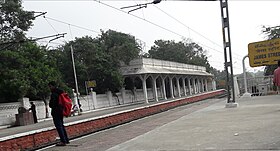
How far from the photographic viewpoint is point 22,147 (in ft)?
28.8

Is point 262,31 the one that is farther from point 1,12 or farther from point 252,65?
point 1,12

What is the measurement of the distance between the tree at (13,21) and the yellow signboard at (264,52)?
20.9m

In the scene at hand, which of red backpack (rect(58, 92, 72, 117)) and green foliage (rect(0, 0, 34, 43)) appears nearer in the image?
red backpack (rect(58, 92, 72, 117))

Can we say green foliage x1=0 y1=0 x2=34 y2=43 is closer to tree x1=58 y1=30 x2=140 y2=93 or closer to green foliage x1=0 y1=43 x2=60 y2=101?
green foliage x1=0 y1=43 x2=60 y2=101

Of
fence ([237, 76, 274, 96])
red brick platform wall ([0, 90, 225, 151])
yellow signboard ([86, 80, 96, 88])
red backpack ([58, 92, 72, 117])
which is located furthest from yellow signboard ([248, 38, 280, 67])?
yellow signboard ([86, 80, 96, 88])

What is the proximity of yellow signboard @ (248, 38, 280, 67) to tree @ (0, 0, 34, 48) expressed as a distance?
20907 millimetres

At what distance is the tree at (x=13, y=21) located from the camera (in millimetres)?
32031

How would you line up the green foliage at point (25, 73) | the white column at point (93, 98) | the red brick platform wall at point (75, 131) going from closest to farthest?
the red brick platform wall at point (75, 131) < the green foliage at point (25, 73) < the white column at point (93, 98)

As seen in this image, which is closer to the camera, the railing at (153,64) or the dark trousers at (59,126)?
the dark trousers at (59,126)

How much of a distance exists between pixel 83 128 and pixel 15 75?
55.6 ft

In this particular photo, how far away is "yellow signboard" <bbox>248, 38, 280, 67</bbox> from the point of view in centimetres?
1991

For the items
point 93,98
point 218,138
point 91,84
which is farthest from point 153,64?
point 218,138

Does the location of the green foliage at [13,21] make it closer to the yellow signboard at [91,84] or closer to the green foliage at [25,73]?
the green foliage at [25,73]

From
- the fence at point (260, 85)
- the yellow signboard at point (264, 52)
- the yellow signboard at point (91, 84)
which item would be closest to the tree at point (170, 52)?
the yellow signboard at point (91, 84)
